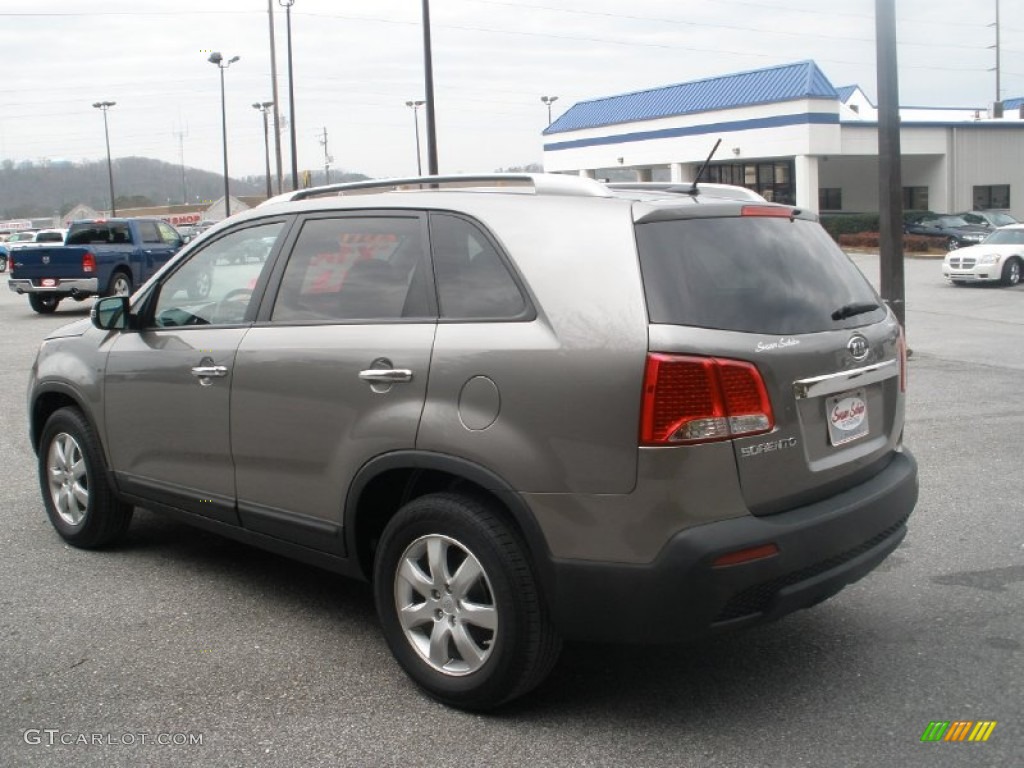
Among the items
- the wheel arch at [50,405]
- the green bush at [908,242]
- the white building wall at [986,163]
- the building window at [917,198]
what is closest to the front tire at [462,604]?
the wheel arch at [50,405]

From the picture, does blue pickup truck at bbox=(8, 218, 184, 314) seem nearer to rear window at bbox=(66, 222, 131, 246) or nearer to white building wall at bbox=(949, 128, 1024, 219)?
rear window at bbox=(66, 222, 131, 246)

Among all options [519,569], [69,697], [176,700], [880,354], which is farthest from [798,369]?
[69,697]

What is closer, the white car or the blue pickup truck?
the blue pickup truck

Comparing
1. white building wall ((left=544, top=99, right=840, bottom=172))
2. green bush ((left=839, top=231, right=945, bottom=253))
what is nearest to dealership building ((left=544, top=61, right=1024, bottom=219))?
white building wall ((left=544, top=99, right=840, bottom=172))

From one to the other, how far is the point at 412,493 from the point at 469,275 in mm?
855

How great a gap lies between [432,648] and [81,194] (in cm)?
11941

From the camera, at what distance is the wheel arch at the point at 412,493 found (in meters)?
3.59

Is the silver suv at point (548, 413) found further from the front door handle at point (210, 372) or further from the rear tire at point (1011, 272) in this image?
the rear tire at point (1011, 272)

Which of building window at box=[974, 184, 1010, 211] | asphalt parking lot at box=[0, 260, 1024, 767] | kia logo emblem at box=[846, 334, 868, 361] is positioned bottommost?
asphalt parking lot at box=[0, 260, 1024, 767]

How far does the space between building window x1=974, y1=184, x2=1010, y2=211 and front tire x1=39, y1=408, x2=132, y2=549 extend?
53.4 meters

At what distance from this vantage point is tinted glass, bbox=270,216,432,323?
13.6ft

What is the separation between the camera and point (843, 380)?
3.82 m

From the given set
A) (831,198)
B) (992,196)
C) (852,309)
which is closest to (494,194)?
(852,309)

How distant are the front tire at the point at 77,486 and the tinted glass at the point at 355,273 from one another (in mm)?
1677
